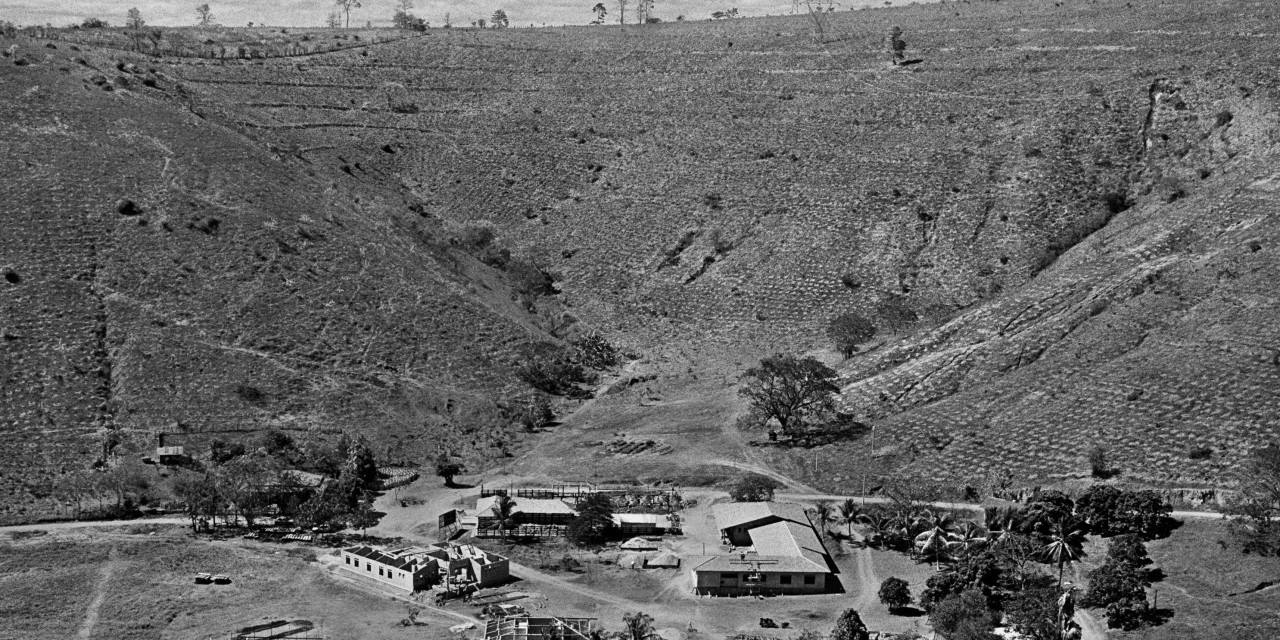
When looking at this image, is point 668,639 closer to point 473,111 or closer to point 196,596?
point 196,596

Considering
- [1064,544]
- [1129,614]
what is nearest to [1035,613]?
[1129,614]

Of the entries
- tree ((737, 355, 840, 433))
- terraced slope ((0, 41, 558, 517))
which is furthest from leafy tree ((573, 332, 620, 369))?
tree ((737, 355, 840, 433))

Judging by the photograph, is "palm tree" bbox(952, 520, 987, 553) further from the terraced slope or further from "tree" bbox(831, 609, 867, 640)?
the terraced slope

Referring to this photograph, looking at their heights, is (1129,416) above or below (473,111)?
below

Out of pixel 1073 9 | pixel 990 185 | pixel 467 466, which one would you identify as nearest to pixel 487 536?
pixel 467 466

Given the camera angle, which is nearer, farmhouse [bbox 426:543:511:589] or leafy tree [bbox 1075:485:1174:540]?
leafy tree [bbox 1075:485:1174:540]

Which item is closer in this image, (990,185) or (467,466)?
(467,466)

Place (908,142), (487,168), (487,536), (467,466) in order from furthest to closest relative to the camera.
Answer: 1. (487,168)
2. (908,142)
3. (467,466)
4. (487,536)
